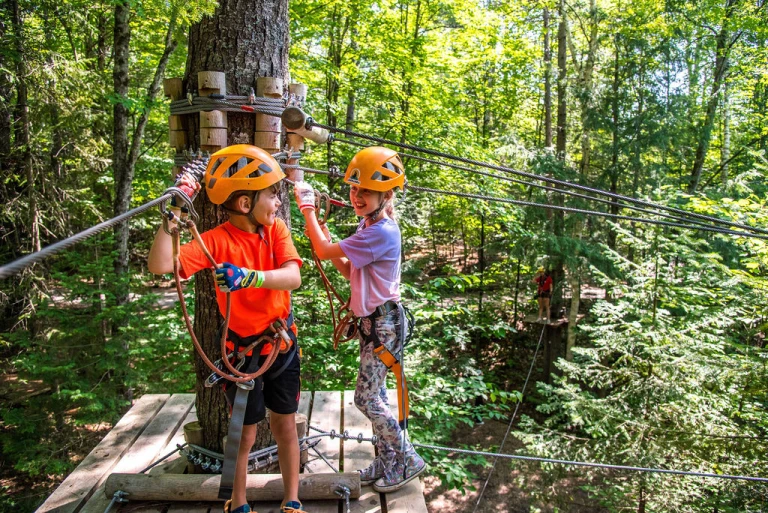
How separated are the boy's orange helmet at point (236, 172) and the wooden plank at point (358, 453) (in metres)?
1.57

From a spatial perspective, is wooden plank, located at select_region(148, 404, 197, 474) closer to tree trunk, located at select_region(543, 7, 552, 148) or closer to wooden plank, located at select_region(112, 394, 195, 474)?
wooden plank, located at select_region(112, 394, 195, 474)

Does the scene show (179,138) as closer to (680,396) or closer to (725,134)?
(680,396)

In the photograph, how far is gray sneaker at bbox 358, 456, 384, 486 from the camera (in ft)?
8.60

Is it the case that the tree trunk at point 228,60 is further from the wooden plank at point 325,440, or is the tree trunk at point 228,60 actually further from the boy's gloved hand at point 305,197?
the wooden plank at point 325,440

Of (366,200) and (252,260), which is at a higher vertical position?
(366,200)

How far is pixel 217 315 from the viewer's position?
258 centimetres

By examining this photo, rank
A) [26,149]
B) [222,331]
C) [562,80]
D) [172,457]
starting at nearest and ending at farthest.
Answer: [222,331]
[172,457]
[26,149]
[562,80]

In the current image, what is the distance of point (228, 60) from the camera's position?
2477mm

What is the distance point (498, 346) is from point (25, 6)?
502 inches

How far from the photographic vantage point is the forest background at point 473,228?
21.0ft

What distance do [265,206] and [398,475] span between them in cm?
152

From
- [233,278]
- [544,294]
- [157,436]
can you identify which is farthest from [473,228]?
[233,278]

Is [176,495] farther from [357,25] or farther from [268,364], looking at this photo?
[357,25]

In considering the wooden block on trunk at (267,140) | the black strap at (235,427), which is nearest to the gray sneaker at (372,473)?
the black strap at (235,427)
